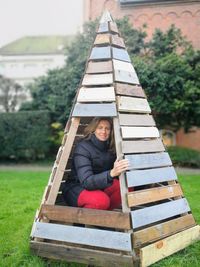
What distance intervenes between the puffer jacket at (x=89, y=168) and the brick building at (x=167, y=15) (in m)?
13.6

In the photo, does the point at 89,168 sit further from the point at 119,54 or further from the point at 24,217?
the point at 24,217

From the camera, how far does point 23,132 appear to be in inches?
575

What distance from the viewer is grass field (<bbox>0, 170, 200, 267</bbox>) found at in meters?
3.92

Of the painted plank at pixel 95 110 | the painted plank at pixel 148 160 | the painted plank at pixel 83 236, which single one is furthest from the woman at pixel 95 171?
the painted plank at pixel 83 236

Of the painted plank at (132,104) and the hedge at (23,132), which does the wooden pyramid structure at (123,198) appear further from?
the hedge at (23,132)

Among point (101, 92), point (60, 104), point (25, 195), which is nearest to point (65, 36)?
point (60, 104)

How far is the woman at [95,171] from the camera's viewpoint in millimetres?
3891

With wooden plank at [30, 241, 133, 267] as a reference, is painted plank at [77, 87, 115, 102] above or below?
above

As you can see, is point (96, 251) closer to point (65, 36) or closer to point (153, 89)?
point (153, 89)

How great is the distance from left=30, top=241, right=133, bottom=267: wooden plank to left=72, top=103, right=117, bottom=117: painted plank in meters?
1.36

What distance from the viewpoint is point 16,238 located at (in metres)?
4.88

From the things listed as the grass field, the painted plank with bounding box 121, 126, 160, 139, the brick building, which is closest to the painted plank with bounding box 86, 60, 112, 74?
the painted plank with bounding box 121, 126, 160, 139

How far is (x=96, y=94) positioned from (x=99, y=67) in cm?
35

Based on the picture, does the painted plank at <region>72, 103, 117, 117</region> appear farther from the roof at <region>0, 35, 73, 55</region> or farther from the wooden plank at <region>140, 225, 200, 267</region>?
the roof at <region>0, 35, 73, 55</region>
